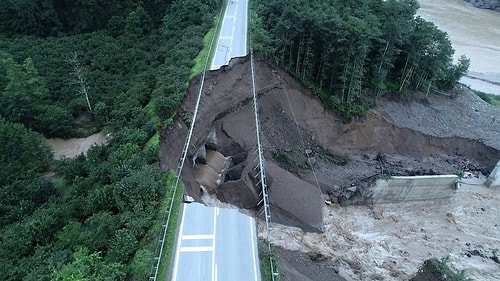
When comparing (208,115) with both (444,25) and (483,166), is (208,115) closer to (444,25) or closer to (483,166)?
(483,166)

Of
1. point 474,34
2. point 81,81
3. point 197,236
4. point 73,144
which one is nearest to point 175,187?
point 197,236

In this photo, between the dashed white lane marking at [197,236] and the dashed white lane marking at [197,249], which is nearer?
the dashed white lane marking at [197,249]

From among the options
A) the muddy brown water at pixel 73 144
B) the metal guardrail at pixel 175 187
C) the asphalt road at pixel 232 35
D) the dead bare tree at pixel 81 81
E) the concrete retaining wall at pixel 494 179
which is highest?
the asphalt road at pixel 232 35

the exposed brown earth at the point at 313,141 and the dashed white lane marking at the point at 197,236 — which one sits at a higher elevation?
the dashed white lane marking at the point at 197,236

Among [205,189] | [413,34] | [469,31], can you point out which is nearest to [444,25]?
[469,31]

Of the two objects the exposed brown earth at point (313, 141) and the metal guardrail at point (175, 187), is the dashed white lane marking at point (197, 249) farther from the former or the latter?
the exposed brown earth at point (313, 141)

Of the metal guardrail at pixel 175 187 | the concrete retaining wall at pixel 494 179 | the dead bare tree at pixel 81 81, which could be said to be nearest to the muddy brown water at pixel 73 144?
the dead bare tree at pixel 81 81

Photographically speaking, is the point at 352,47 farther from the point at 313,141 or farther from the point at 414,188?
the point at 414,188
